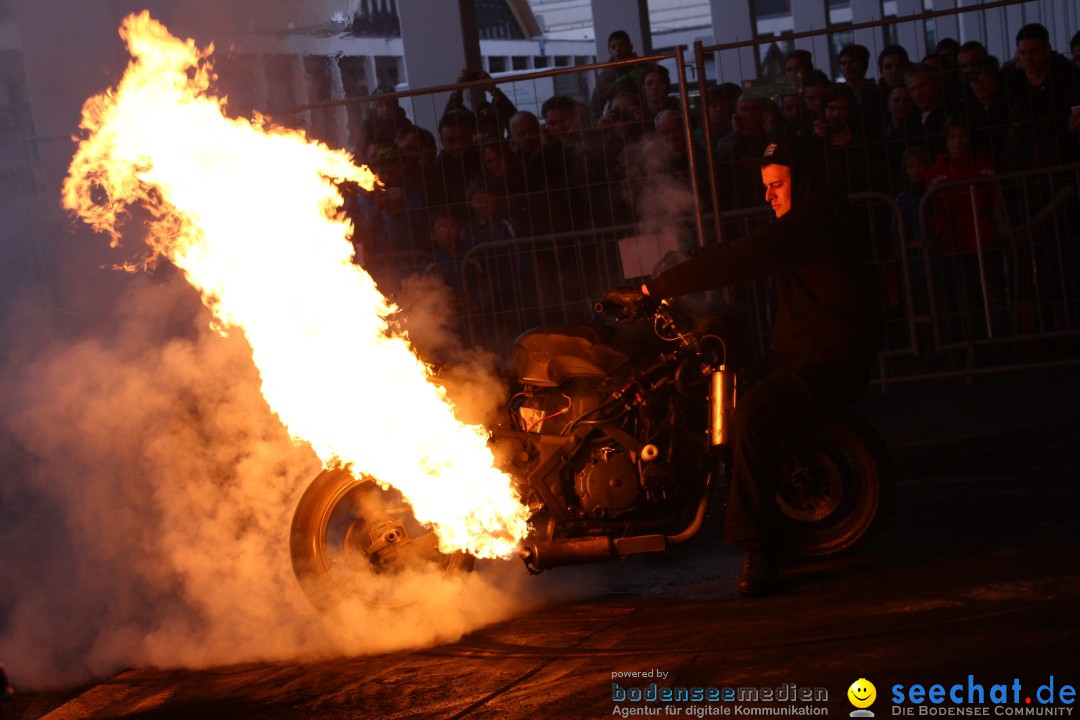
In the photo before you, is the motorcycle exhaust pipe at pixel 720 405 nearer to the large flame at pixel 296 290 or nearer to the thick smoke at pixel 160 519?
the large flame at pixel 296 290

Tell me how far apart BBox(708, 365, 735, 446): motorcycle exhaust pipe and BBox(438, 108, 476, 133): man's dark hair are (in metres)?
4.24

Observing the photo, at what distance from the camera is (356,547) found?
5.89 m

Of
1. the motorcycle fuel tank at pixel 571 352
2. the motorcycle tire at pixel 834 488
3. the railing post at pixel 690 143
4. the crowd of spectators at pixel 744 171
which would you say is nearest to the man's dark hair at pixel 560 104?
the crowd of spectators at pixel 744 171

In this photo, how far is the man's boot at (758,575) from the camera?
18.7ft

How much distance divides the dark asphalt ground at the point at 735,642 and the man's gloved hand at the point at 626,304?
53.6 inches

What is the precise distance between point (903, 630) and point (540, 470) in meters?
1.79

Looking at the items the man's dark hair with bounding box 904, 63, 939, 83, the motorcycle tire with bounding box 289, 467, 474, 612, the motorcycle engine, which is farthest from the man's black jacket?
the man's dark hair with bounding box 904, 63, 939, 83

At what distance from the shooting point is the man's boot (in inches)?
224

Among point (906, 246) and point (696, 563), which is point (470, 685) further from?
point (906, 246)

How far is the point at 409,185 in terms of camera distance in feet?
30.5

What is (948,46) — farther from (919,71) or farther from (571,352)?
(571,352)

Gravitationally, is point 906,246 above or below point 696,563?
above

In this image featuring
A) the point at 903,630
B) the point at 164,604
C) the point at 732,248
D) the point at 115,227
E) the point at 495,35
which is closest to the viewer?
the point at 903,630

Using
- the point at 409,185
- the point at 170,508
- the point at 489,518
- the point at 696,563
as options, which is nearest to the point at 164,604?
the point at 170,508
